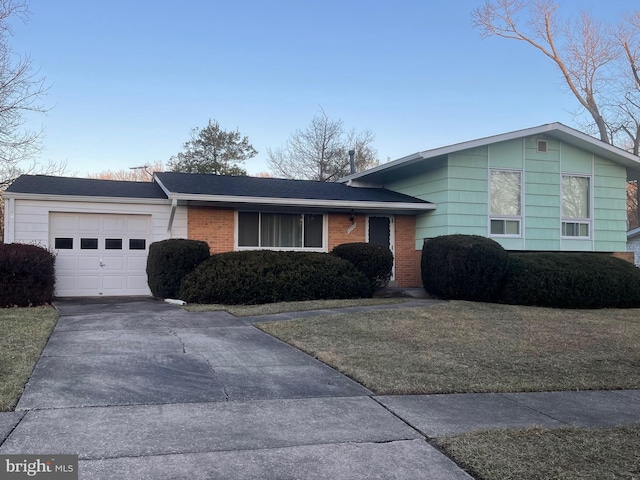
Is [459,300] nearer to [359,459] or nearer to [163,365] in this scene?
[163,365]

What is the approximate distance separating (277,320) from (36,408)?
221 inches

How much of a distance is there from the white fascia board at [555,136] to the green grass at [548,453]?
437 inches

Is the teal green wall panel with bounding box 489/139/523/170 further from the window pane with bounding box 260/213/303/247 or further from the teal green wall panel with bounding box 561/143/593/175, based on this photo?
the window pane with bounding box 260/213/303/247

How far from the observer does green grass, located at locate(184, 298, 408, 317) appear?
11125 millimetres

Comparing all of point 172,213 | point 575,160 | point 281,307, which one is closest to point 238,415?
point 281,307

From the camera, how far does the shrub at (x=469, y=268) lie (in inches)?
511

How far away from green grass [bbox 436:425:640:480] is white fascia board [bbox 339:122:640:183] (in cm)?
1110

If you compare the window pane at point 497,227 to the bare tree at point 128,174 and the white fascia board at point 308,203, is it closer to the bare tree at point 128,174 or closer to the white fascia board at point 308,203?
the white fascia board at point 308,203

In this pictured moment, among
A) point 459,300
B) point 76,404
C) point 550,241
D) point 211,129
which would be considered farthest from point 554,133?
point 211,129

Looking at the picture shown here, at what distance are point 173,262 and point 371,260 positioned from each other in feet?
16.7

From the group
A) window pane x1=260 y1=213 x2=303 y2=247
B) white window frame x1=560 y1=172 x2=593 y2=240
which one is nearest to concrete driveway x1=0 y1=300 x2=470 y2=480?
window pane x1=260 y1=213 x2=303 y2=247

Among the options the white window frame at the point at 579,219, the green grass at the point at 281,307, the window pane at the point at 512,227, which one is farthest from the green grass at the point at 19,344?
the white window frame at the point at 579,219

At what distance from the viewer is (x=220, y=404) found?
4984 mm

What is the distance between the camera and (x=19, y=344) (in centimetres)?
723
